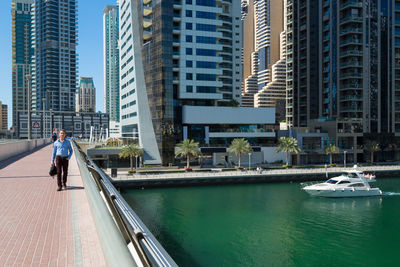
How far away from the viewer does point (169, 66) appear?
80.7 meters

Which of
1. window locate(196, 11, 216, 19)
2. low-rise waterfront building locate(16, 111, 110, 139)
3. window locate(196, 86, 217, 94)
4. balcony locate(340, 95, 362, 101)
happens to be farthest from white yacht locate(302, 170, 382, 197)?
low-rise waterfront building locate(16, 111, 110, 139)

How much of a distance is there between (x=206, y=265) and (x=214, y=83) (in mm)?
63163

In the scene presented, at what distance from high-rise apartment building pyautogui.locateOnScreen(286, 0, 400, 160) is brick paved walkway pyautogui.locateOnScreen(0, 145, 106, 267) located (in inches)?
3593

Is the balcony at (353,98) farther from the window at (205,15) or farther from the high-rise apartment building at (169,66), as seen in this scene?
the window at (205,15)

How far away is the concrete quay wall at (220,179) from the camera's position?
190 ft

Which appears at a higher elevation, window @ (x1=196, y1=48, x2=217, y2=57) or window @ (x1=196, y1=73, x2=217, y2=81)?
window @ (x1=196, y1=48, x2=217, y2=57)

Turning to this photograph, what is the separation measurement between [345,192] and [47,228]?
52.4 meters

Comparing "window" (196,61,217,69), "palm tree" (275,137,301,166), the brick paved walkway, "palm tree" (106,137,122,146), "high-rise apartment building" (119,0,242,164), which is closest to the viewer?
the brick paved walkway

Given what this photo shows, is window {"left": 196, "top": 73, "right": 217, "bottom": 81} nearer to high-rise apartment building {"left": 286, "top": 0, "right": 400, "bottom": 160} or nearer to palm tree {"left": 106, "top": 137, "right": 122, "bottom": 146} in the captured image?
palm tree {"left": 106, "top": 137, "right": 122, "bottom": 146}

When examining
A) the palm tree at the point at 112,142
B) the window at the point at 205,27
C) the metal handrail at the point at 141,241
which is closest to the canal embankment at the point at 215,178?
the palm tree at the point at 112,142

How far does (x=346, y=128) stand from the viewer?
9319 centimetres

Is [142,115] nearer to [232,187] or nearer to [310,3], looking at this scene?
[232,187]

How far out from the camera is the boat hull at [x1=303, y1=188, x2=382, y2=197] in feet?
170

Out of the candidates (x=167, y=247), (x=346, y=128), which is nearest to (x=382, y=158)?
(x=346, y=128)
